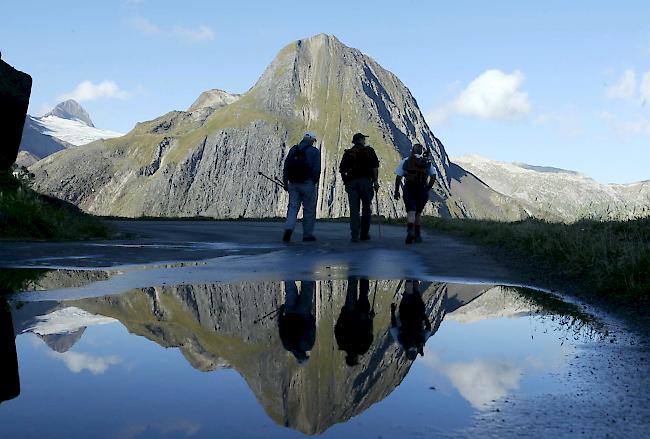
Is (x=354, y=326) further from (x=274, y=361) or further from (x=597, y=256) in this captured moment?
(x=597, y=256)

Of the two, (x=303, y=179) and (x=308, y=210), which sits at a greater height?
(x=303, y=179)

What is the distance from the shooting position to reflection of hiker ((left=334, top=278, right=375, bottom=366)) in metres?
4.35

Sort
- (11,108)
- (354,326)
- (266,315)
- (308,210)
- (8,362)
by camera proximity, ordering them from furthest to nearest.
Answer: (11,108) → (308,210) → (266,315) → (354,326) → (8,362)

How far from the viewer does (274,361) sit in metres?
4.02

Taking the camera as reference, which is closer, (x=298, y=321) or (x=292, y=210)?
(x=298, y=321)

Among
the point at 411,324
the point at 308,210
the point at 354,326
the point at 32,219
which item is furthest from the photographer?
the point at 308,210

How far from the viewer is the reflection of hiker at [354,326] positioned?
4.35 metres

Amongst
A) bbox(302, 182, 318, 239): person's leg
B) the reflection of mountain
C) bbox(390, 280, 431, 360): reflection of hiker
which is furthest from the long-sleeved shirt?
bbox(390, 280, 431, 360): reflection of hiker

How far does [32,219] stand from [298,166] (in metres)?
5.03

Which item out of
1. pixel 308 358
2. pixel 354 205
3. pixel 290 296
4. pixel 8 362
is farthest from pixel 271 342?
pixel 354 205

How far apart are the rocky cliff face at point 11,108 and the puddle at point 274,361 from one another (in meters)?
10.8

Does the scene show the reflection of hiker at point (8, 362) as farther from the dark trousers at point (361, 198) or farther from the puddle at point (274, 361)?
the dark trousers at point (361, 198)

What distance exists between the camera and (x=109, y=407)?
3.12 m

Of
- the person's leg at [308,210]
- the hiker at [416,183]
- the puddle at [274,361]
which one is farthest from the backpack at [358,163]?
the puddle at [274,361]
